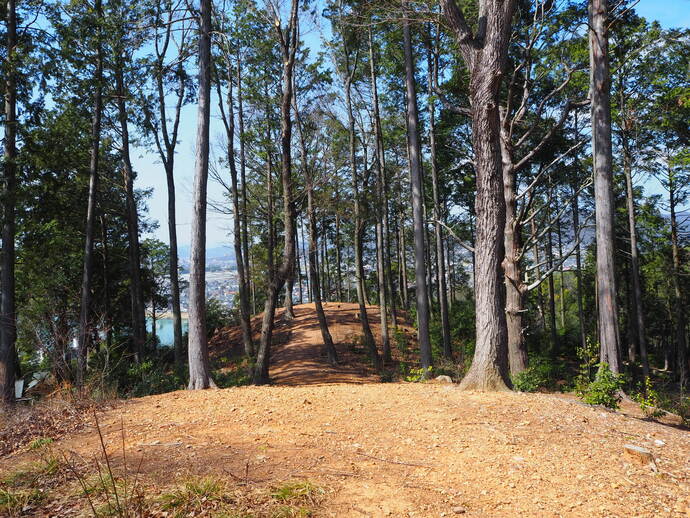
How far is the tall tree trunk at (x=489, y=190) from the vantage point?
19.7 feet

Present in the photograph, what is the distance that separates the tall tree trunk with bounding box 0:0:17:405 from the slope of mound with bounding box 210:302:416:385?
21.9 feet

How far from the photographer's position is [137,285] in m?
15.9

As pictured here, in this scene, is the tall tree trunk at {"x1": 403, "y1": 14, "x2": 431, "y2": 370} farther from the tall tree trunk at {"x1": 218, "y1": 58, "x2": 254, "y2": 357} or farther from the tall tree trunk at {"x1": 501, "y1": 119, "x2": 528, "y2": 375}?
the tall tree trunk at {"x1": 218, "y1": 58, "x2": 254, "y2": 357}

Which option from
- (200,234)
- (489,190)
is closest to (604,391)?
(489,190)

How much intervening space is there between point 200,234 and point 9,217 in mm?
5745

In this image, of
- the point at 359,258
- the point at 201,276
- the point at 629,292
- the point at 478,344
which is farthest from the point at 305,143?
the point at 629,292

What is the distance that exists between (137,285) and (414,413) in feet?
45.3

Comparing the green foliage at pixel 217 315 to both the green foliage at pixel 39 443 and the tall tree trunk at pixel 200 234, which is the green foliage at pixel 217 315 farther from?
the green foliage at pixel 39 443

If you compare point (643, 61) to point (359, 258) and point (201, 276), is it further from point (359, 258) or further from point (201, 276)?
point (201, 276)

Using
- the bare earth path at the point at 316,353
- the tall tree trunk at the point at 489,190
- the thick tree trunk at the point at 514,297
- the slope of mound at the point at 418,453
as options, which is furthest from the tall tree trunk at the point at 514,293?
the bare earth path at the point at 316,353

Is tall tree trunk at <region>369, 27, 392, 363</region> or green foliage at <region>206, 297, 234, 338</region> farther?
green foliage at <region>206, 297, 234, 338</region>

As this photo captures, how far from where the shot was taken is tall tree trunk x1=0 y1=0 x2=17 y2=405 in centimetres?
999

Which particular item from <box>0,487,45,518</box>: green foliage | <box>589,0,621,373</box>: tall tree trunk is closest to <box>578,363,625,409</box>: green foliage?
<box>589,0,621,373</box>: tall tree trunk

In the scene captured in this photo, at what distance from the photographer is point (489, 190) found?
20.1 ft
